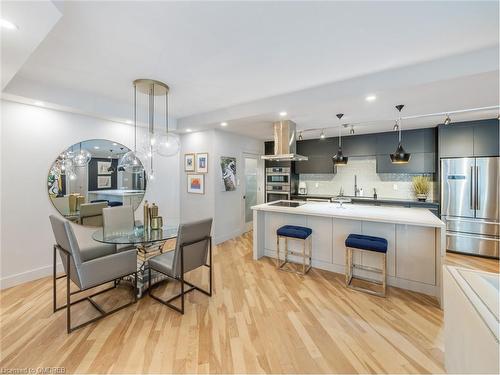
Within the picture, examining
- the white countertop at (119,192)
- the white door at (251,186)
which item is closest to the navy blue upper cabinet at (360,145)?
the white door at (251,186)

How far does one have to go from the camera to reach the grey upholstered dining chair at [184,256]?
88.7 inches

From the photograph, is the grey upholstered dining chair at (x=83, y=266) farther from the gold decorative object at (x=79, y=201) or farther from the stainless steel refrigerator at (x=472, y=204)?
the stainless steel refrigerator at (x=472, y=204)

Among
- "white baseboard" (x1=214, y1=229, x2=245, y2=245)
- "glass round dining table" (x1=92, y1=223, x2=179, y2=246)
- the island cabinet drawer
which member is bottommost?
"white baseboard" (x1=214, y1=229, x2=245, y2=245)

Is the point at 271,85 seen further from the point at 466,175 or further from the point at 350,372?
the point at 466,175

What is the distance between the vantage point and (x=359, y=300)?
8.38ft

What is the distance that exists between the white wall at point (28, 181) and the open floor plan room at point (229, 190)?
0.02 metres

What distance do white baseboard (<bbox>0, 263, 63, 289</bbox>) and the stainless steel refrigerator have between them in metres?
→ 6.65

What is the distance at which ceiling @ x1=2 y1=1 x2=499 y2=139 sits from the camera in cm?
159

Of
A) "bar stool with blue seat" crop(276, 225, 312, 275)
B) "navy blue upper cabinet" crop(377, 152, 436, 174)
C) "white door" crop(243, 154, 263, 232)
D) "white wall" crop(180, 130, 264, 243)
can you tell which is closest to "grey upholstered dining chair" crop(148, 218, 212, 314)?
"bar stool with blue seat" crop(276, 225, 312, 275)

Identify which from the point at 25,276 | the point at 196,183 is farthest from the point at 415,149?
the point at 25,276

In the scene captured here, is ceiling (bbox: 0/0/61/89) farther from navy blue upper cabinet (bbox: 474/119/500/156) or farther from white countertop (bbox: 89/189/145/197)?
navy blue upper cabinet (bbox: 474/119/500/156)

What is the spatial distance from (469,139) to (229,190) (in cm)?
462

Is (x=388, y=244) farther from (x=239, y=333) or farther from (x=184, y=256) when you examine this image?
(x=184, y=256)

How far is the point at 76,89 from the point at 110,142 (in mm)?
956
